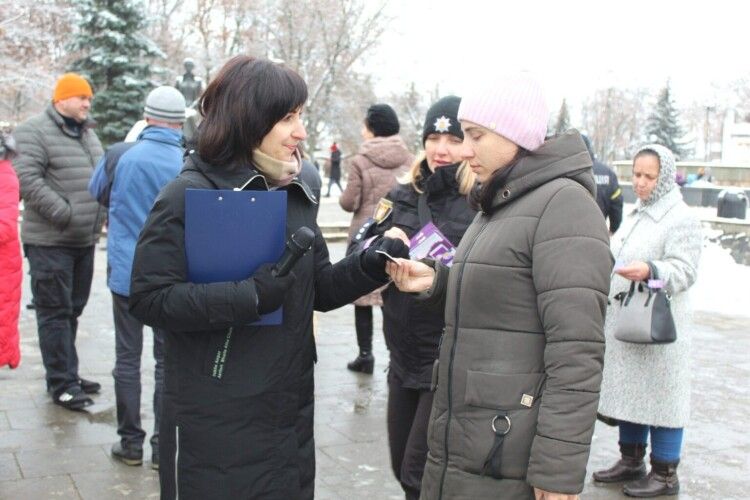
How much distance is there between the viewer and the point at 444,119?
379 cm

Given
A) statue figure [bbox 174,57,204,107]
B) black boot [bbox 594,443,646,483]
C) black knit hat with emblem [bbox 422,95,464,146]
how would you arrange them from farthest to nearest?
statue figure [bbox 174,57,204,107]
black boot [bbox 594,443,646,483]
black knit hat with emblem [bbox 422,95,464,146]

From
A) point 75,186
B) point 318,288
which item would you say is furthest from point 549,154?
point 75,186

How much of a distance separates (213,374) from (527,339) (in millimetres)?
923

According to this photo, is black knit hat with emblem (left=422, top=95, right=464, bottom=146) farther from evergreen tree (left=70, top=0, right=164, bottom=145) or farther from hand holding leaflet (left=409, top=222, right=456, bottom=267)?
evergreen tree (left=70, top=0, right=164, bottom=145)

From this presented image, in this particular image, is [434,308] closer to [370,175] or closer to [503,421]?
[503,421]

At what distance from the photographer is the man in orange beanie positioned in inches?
225

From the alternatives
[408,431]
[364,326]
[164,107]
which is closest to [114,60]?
[364,326]

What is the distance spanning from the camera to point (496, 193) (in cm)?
257

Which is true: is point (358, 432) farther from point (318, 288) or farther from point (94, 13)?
point (94, 13)

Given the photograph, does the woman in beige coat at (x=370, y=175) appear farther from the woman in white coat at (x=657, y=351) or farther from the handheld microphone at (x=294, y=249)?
the handheld microphone at (x=294, y=249)

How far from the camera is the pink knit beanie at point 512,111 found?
2535mm

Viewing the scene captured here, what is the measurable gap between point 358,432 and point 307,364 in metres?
3.07

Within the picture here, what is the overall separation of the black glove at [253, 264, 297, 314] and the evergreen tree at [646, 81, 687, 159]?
4903 cm

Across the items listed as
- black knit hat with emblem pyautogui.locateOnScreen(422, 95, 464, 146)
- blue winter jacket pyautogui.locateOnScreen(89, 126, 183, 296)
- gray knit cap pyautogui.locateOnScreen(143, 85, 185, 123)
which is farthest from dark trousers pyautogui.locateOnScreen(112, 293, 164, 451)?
black knit hat with emblem pyautogui.locateOnScreen(422, 95, 464, 146)
